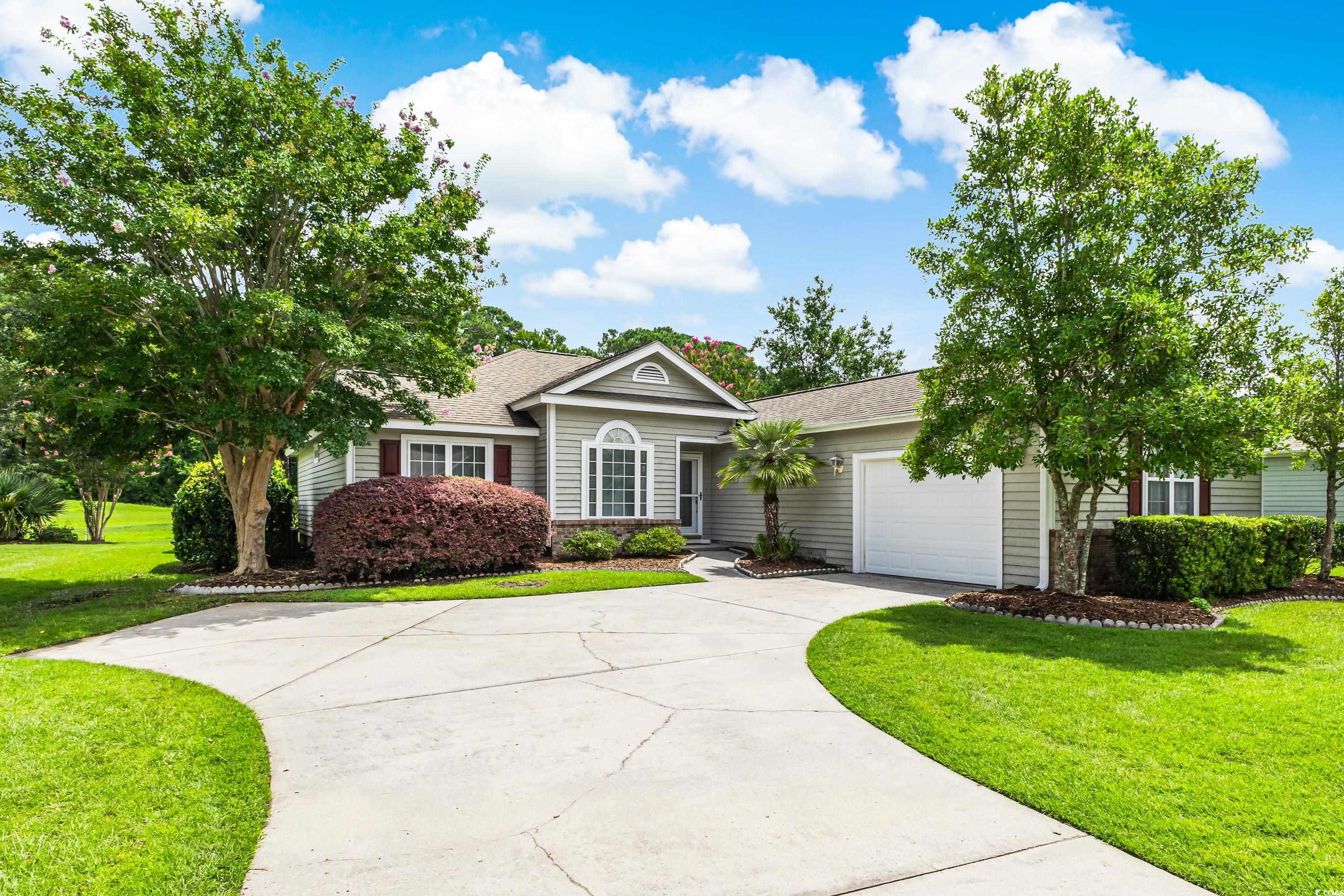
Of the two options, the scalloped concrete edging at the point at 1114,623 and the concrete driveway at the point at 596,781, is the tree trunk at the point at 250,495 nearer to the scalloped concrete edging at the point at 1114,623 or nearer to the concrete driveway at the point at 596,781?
the concrete driveway at the point at 596,781

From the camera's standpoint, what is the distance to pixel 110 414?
30.1ft

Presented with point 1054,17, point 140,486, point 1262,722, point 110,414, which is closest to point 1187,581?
point 1262,722

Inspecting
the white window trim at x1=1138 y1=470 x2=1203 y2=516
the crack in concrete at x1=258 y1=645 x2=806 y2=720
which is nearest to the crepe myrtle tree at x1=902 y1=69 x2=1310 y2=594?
the white window trim at x1=1138 y1=470 x2=1203 y2=516

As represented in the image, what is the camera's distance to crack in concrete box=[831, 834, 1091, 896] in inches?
107

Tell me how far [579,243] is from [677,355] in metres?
4.67

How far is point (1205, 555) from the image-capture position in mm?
9352

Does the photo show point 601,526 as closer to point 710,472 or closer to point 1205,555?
point 710,472

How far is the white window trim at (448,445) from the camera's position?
13578 mm

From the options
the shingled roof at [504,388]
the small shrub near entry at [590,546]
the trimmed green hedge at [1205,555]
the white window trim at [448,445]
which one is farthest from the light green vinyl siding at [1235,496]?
the white window trim at [448,445]

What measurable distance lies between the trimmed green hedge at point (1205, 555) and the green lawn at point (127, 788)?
10372mm

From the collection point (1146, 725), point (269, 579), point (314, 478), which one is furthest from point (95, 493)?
point (1146, 725)

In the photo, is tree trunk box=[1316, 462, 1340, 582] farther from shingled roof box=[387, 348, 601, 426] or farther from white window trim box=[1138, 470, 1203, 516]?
shingled roof box=[387, 348, 601, 426]

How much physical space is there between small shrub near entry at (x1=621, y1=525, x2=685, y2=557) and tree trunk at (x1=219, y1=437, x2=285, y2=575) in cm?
642

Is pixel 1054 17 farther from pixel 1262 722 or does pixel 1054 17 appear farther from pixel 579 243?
pixel 579 243
